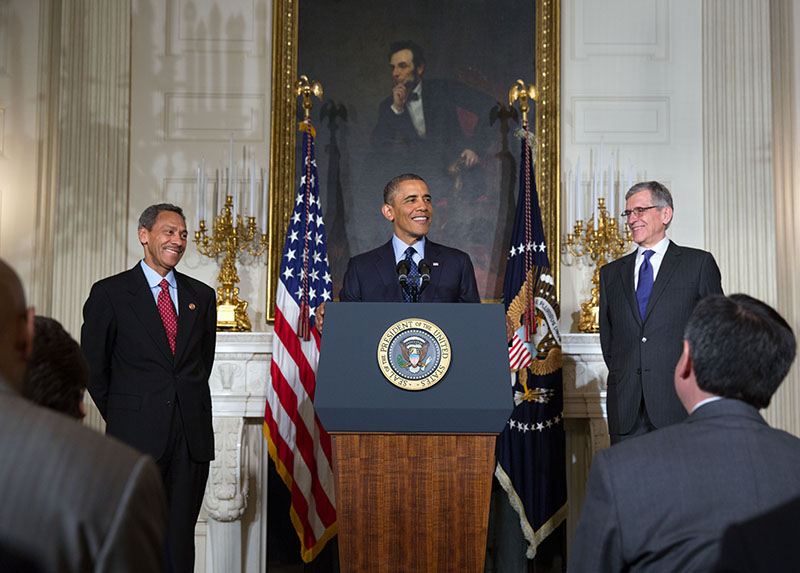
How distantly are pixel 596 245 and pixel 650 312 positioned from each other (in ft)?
→ 5.64

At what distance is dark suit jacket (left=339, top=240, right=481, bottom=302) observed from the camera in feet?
14.1

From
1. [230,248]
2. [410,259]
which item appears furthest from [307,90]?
[410,259]

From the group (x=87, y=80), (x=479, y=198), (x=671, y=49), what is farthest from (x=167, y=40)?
(x=671, y=49)

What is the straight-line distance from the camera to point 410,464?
341cm

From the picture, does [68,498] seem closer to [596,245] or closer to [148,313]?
[148,313]

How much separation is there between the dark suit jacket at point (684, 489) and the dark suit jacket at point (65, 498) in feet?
2.88

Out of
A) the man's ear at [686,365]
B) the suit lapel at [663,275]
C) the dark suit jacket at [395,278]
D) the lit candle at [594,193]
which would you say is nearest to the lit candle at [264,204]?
the dark suit jacket at [395,278]

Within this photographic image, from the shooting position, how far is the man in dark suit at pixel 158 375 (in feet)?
12.4

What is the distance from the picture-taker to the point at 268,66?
600cm

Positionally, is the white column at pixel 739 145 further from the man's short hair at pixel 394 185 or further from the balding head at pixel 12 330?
the balding head at pixel 12 330

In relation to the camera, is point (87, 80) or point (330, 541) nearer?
point (330, 541)

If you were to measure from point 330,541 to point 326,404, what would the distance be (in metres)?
2.46

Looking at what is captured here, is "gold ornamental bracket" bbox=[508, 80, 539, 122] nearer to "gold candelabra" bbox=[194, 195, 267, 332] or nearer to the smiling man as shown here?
the smiling man

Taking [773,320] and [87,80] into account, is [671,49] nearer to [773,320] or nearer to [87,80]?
[87,80]
